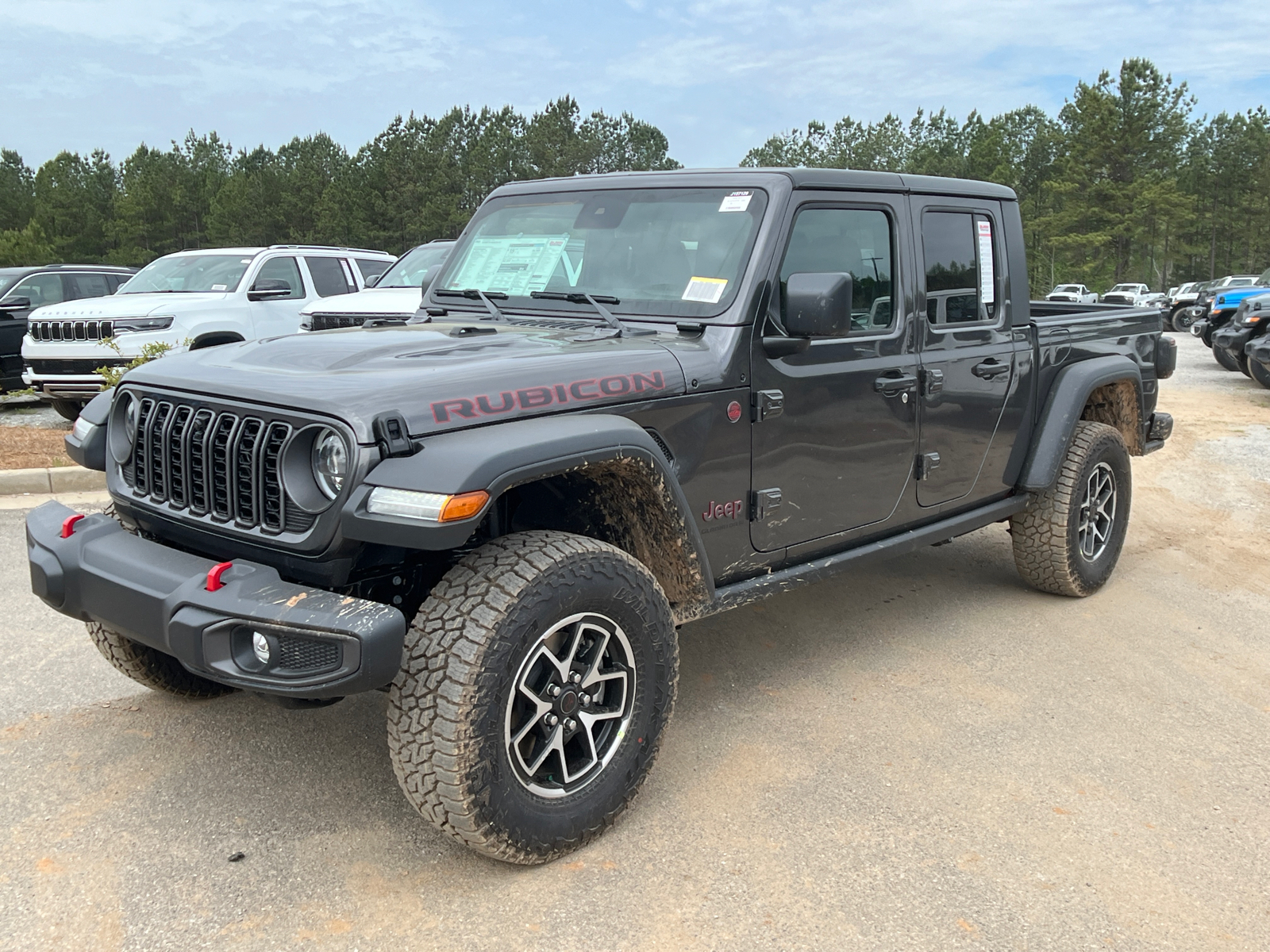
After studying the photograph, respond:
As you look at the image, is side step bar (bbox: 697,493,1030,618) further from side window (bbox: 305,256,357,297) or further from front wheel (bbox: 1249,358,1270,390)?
front wheel (bbox: 1249,358,1270,390)

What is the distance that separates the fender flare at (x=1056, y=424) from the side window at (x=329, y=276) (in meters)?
8.46

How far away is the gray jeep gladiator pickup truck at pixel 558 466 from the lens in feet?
8.54

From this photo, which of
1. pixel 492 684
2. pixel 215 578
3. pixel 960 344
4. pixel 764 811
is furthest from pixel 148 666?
pixel 960 344

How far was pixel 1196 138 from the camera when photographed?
68.0 metres

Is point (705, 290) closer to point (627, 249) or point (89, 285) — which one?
point (627, 249)

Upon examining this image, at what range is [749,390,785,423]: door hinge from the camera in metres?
3.47

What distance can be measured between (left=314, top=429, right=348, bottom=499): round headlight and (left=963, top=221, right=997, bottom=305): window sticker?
3.10 metres

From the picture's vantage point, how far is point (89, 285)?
546 inches

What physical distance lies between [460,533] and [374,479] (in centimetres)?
25

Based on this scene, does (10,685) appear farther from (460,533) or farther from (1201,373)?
(1201,373)

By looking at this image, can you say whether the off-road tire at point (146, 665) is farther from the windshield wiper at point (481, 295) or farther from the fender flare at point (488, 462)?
the windshield wiper at point (481, 295)

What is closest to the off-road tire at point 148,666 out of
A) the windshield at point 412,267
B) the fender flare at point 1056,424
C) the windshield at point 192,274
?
the fender flare at point 1056,424

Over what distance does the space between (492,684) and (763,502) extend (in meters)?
1.30

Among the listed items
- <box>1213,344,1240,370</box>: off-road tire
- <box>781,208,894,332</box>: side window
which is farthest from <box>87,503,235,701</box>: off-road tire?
<box>1213,344,1240,370</box>: off-road tire
